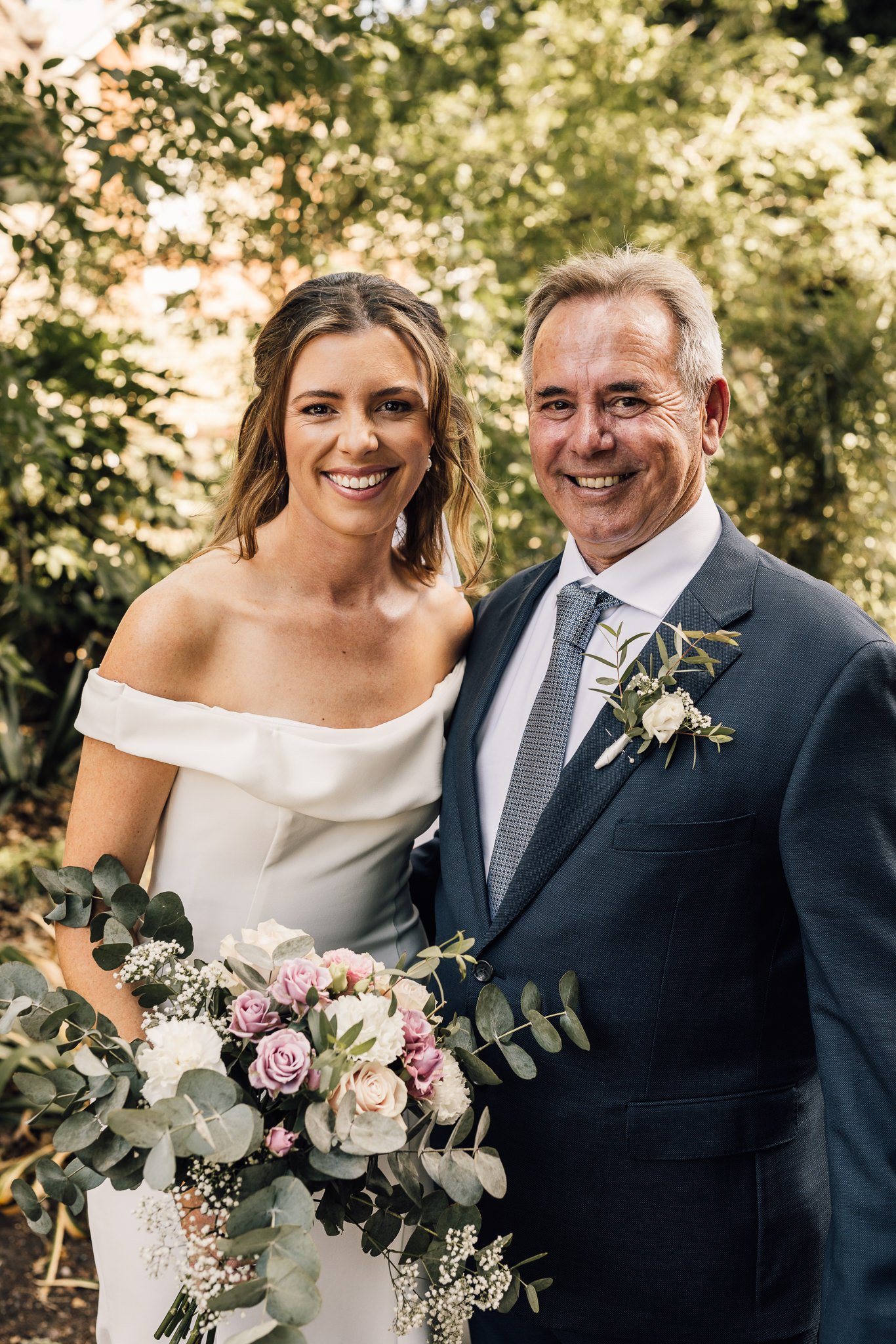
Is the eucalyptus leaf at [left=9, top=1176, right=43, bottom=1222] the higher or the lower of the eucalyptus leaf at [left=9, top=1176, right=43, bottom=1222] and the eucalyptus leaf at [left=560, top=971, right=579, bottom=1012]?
the lower

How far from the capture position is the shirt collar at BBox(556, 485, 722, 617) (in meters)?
2.11

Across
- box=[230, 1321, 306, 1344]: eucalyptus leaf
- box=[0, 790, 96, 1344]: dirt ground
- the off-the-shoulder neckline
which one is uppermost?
the off-the-shoulder neckline

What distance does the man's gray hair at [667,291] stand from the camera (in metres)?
2.15

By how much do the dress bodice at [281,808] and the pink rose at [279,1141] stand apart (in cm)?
78

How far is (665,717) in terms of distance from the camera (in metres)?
1.79

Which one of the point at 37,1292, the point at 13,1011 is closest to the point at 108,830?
the point at 13,1011

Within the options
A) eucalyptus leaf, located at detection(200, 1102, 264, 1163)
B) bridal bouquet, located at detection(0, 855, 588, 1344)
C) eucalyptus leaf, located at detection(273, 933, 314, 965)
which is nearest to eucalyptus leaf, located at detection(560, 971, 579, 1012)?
bridal bouquet, located at detection(0, 855, 588, 1344)

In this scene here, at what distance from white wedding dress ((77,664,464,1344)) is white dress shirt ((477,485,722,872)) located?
192 millimetres

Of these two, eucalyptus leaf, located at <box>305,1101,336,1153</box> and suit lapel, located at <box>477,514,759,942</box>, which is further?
suit lapel, located at <box>477,514,759,942</box>

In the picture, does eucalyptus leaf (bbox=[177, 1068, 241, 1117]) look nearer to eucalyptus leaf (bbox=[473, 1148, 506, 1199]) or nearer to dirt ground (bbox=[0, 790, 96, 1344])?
eucalyptus leaf (bbox=[473, 1148, 506, 1199])

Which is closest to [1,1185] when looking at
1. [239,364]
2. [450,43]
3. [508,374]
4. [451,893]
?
[451,893]

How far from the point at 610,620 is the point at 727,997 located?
2.39 ft

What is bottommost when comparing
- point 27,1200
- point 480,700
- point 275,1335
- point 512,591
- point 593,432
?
point 27,1200

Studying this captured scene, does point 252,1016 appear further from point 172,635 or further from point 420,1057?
point 172,635
